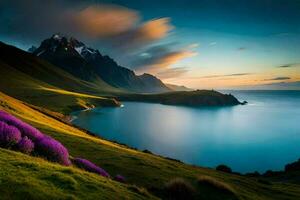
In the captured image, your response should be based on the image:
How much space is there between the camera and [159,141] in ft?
366

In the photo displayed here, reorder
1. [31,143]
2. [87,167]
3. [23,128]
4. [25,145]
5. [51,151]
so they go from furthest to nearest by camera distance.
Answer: [87,167]
[23,128]
[51,151]
[31,143]
[25,145]

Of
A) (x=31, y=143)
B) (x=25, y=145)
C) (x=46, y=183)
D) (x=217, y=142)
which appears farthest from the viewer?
(x=217, y=142)

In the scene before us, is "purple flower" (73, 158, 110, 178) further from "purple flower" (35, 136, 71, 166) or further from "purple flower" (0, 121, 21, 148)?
"purple flower" (0, 121, 21, 148)

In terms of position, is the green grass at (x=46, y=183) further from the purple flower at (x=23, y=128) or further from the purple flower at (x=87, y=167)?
the purple flower at (x=87, y=167)

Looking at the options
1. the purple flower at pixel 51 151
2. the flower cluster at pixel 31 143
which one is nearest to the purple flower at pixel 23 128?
the flower cluster at pixel 31 143

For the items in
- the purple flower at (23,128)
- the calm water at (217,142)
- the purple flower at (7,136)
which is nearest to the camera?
the purple flower at (7,136)

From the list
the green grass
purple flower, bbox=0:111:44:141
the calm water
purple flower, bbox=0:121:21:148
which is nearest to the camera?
the green grass

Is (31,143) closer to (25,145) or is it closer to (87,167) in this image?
(25,145)

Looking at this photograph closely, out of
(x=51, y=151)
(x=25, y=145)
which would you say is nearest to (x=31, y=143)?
(x=25, y=145)

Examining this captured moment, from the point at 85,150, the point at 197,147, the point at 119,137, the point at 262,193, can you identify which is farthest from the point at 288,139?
the point at 85,150

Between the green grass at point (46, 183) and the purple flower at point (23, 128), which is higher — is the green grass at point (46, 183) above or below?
below

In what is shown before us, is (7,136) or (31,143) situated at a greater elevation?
(7,136)

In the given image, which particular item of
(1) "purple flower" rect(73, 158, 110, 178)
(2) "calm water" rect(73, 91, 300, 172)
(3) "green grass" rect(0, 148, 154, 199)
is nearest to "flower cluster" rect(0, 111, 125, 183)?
(1) "purple flower" rect(73, 158, 110, 178)

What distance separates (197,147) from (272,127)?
80325 mm
